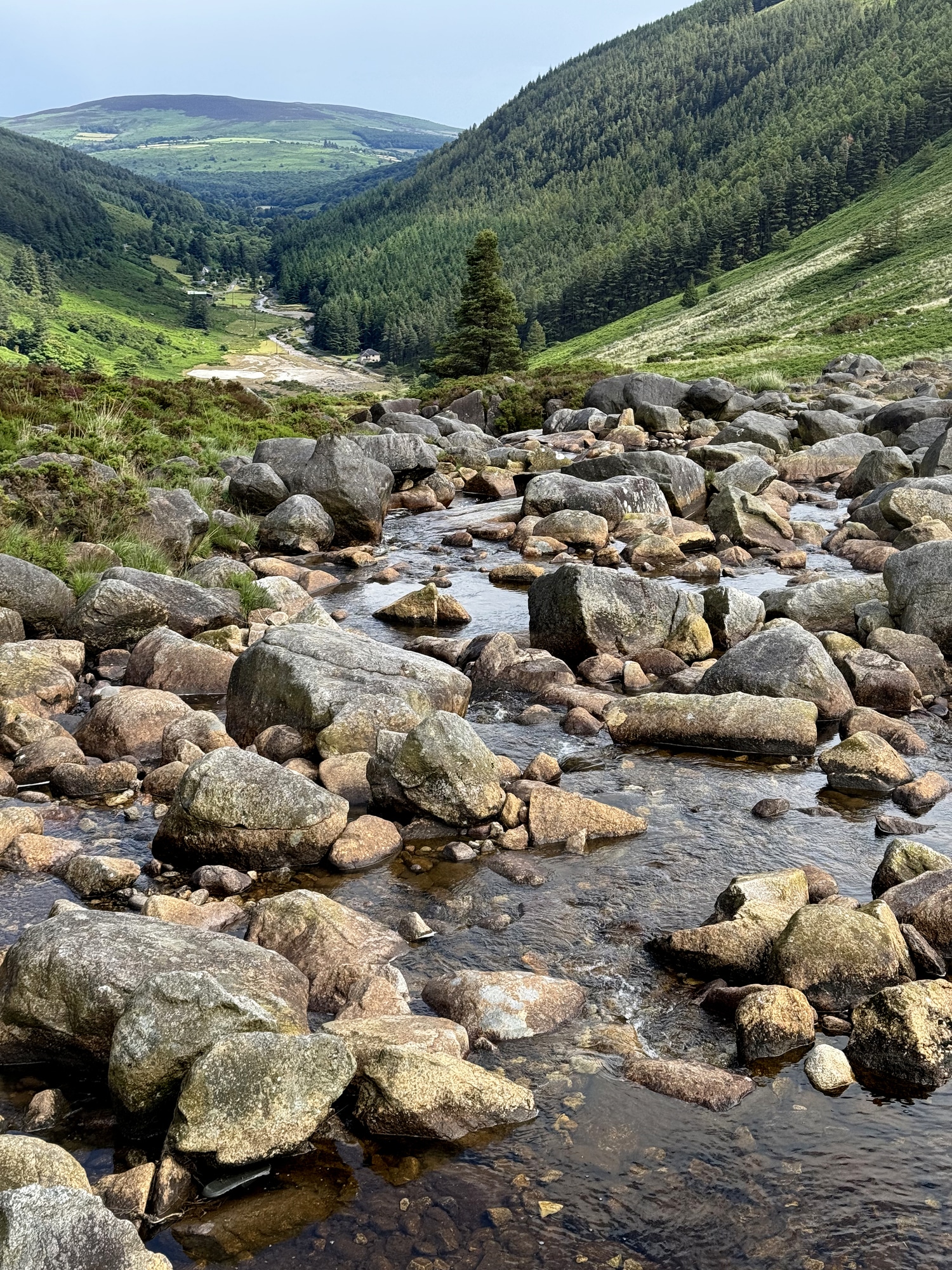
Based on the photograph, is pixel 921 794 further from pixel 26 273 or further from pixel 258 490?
pixel 26 273

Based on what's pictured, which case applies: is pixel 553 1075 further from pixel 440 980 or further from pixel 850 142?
pixel 850 142

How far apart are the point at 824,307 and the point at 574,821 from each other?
92105 mm

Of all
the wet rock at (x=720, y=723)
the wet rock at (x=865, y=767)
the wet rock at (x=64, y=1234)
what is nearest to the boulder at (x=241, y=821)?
the wet rock at (x=720, y=723)

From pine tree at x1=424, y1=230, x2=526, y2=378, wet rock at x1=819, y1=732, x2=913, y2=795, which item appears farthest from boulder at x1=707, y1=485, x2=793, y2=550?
pine tree at x1=424, y1=230, x2=526, y2=378

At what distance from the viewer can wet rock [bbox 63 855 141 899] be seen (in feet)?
29.0

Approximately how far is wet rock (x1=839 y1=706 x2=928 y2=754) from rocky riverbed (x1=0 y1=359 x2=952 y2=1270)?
0.36ft

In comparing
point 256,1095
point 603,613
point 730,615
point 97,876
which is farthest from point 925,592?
point 256,1095

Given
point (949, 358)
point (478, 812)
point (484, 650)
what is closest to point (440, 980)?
point (478, 812)

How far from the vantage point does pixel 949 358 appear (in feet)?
183

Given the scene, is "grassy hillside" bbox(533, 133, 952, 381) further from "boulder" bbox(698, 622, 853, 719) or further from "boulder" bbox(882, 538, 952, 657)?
"boulder" bbox(698, 622, 853, 719)

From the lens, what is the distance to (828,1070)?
6.49 m

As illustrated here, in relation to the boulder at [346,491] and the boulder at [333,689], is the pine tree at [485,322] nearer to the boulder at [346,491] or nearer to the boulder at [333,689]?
the boulder at [346,491]

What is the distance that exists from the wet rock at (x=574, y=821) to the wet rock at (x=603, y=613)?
5.31 m

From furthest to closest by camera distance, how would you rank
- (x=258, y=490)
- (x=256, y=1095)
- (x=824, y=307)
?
1. (x=824, y=307)
2. (x=258, y=490)
3. (x=256, y=1095)
